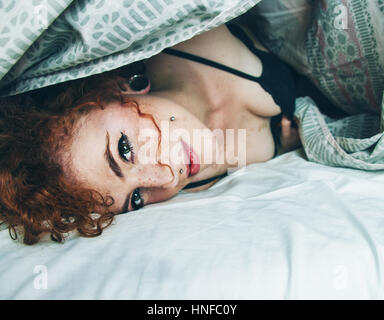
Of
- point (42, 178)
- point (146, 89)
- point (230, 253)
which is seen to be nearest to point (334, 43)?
point (146, 89)

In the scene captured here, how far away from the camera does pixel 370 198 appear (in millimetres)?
577

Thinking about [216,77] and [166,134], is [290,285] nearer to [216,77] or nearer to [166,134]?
[166,134]

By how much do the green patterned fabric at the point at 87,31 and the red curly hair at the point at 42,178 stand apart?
0.30 ft

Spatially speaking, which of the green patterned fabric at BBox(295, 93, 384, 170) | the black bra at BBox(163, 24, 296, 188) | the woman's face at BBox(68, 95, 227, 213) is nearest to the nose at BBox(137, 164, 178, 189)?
the woman's face at BBox(68, 95, 227, 213)

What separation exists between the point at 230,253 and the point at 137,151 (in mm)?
329

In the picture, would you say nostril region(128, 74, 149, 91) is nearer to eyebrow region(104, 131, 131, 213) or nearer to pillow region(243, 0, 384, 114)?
eyebrow region(104, 131, 131, 213)

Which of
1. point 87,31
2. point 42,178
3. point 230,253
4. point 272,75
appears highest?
point 87,31

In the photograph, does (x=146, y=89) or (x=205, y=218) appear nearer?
(x=205, y=218)

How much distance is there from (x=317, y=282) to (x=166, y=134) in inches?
18.0

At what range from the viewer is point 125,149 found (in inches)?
26.2

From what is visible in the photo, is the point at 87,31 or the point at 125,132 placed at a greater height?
the point at 87,31

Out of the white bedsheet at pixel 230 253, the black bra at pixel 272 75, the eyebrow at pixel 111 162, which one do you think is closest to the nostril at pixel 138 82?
the black bra at pixel 272 75

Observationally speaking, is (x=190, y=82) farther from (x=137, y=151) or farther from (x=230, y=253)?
(x=230, y=253)

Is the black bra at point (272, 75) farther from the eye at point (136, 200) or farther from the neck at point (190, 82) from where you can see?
the eye at point (136, 200)
